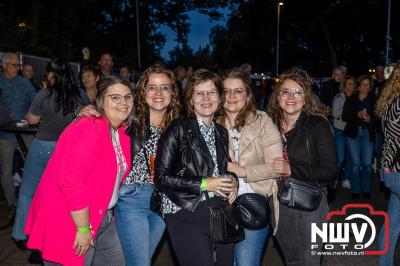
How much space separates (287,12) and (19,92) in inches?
1244

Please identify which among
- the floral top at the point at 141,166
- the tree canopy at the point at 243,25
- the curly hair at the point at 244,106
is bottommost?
the floral top at the point at 141,166

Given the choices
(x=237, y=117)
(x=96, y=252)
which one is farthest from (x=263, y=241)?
(x=96, y=252)

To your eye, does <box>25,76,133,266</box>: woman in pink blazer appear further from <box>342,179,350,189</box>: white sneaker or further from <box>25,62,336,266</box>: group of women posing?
<box>342,179,350,189</box>: white sneaker

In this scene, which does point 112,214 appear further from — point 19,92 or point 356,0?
point 356,0

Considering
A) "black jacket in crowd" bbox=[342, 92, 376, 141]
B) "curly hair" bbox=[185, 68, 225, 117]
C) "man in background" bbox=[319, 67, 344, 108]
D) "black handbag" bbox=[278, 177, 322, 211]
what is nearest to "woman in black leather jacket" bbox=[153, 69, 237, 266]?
"curly hair" bbox=[185, 68, 225, 117]

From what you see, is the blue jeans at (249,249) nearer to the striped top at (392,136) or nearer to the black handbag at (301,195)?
the black handbag at (301,195)

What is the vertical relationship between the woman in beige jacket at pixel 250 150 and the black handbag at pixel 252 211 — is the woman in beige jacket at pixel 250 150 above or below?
above

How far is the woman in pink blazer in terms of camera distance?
252cm

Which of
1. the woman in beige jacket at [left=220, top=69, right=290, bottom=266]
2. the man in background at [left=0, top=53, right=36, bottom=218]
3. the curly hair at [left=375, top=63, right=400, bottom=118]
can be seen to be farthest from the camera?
the man in background at [left=0, top=53, right=36, bottom=218]

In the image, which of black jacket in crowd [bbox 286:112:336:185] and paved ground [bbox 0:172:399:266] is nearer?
black jacket in crowd [bbox 286:112:336:185]

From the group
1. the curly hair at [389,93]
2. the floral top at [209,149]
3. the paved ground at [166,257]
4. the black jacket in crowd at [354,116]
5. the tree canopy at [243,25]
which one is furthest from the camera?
the tree canopy at [243,25]

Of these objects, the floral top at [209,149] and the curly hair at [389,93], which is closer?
the floral top at [209,149]

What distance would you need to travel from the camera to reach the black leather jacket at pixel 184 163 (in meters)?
2.74

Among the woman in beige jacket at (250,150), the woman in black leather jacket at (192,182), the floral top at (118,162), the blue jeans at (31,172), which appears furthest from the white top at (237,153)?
the blue jeans at (31,172)
